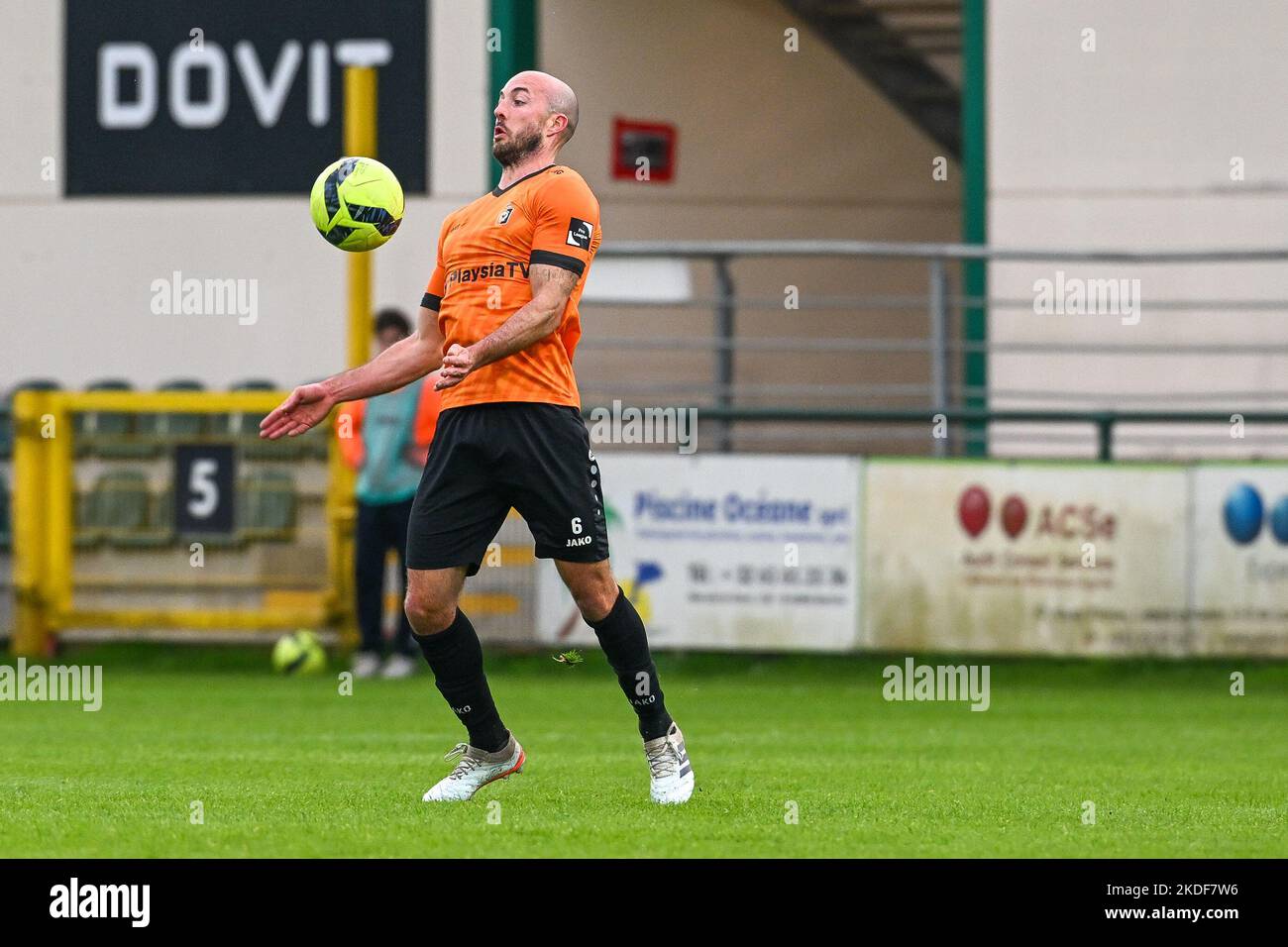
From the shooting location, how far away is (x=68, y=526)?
1545 cm

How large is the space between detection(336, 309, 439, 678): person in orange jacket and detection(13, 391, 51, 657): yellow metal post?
8.15 ft

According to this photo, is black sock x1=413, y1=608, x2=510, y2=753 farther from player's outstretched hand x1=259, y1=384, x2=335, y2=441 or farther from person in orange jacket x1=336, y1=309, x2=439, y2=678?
person in orange jacket x1=336, y1=309, x2=439, y2=678

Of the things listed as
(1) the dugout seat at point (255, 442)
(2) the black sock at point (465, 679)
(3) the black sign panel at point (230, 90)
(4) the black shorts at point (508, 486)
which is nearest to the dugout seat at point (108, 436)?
(1) the dugout seat at point (255, 442)

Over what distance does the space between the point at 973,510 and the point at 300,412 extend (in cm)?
746

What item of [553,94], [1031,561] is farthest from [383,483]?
[553,94]

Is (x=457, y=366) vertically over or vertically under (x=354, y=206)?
under

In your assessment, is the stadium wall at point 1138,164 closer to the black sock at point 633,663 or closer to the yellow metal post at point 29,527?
the yellow metal post at point 29,527

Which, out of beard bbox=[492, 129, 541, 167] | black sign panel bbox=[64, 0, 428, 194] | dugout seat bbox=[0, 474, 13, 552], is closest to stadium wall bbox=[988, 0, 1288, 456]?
black sign panel bbox=[64, 0, 428, 194]

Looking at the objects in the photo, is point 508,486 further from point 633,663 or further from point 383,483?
point 383,483

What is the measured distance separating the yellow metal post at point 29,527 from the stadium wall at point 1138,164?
291 inches

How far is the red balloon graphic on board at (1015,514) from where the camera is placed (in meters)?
14.1
